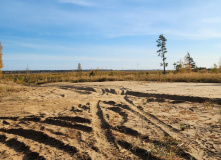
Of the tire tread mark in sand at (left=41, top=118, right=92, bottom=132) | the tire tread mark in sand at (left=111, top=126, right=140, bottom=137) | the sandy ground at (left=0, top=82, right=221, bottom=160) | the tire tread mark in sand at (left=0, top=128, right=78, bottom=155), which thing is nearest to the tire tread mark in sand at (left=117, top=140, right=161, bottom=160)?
the sandy ground at (left=0, top=82, right=221, bottom=160)

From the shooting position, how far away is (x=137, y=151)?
9.21 feet

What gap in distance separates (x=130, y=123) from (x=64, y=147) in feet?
5.23

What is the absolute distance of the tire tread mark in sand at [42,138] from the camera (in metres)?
2.96

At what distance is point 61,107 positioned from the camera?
5.87 meters

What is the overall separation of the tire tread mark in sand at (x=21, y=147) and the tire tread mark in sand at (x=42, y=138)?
254 mm

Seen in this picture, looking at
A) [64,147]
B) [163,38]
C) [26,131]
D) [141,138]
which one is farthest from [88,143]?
[163,38]

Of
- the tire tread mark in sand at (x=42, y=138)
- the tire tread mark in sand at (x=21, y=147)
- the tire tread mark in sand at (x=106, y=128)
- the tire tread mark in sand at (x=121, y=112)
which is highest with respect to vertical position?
the tire tread mark in sand at (x=121, y=112)

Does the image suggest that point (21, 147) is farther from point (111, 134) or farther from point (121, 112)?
point (121, 112)

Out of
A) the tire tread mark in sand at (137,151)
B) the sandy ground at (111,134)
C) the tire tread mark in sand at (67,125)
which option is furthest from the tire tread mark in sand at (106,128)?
the tire tread mark in sand at (67,125)

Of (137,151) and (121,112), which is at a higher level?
(121,112)

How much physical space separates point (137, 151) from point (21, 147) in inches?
75.4

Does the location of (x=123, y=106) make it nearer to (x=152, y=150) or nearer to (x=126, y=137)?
(x=126, y=137)

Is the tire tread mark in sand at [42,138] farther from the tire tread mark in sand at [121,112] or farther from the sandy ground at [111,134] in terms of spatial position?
the tire tread mark in sand at [121,112]

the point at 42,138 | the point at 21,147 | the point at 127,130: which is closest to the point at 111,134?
the point at 127,130
